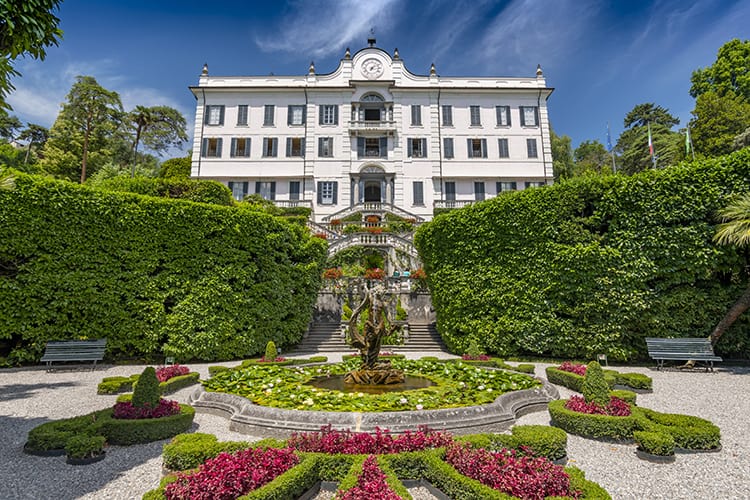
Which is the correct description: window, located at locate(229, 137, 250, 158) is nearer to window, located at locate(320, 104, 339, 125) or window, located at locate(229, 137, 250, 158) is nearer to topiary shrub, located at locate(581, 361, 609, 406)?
window, located at locate(320, 104, 339, 125)

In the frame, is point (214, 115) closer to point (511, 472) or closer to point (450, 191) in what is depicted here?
point (450, 191)

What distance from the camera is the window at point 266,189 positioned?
34844 mm

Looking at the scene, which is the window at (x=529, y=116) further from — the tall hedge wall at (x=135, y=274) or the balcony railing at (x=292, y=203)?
the tall hedge wall at (x=135, y=274)

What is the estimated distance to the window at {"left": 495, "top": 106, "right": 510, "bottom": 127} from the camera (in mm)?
36062

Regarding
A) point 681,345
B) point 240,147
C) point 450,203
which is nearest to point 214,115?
point 240,147

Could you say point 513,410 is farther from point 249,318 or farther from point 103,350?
point 103,350

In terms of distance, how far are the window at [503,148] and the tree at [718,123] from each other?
604 inches

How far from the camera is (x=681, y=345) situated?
516 inches

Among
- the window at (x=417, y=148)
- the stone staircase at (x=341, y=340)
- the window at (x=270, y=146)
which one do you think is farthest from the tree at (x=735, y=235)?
the window at (x=270, y=146)

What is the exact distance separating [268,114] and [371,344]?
32209 millimetres

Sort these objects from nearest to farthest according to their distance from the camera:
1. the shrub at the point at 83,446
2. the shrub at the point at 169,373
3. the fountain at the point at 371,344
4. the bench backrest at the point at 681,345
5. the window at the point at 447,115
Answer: the shrub at the point at 83,446
the fountain at the point at 371,344
the shrub at the point at 169,373
the bench backrest at the point at 681,345
the window at the point at 447,115

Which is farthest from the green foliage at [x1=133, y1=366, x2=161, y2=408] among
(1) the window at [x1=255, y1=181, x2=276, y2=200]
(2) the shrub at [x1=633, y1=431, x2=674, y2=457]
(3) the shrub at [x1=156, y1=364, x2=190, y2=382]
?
(1) the window at [x1=255, y1=181, x2=276, y2=200]

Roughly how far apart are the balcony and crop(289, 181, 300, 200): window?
7095 mm

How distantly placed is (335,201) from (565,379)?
26.4 metres
